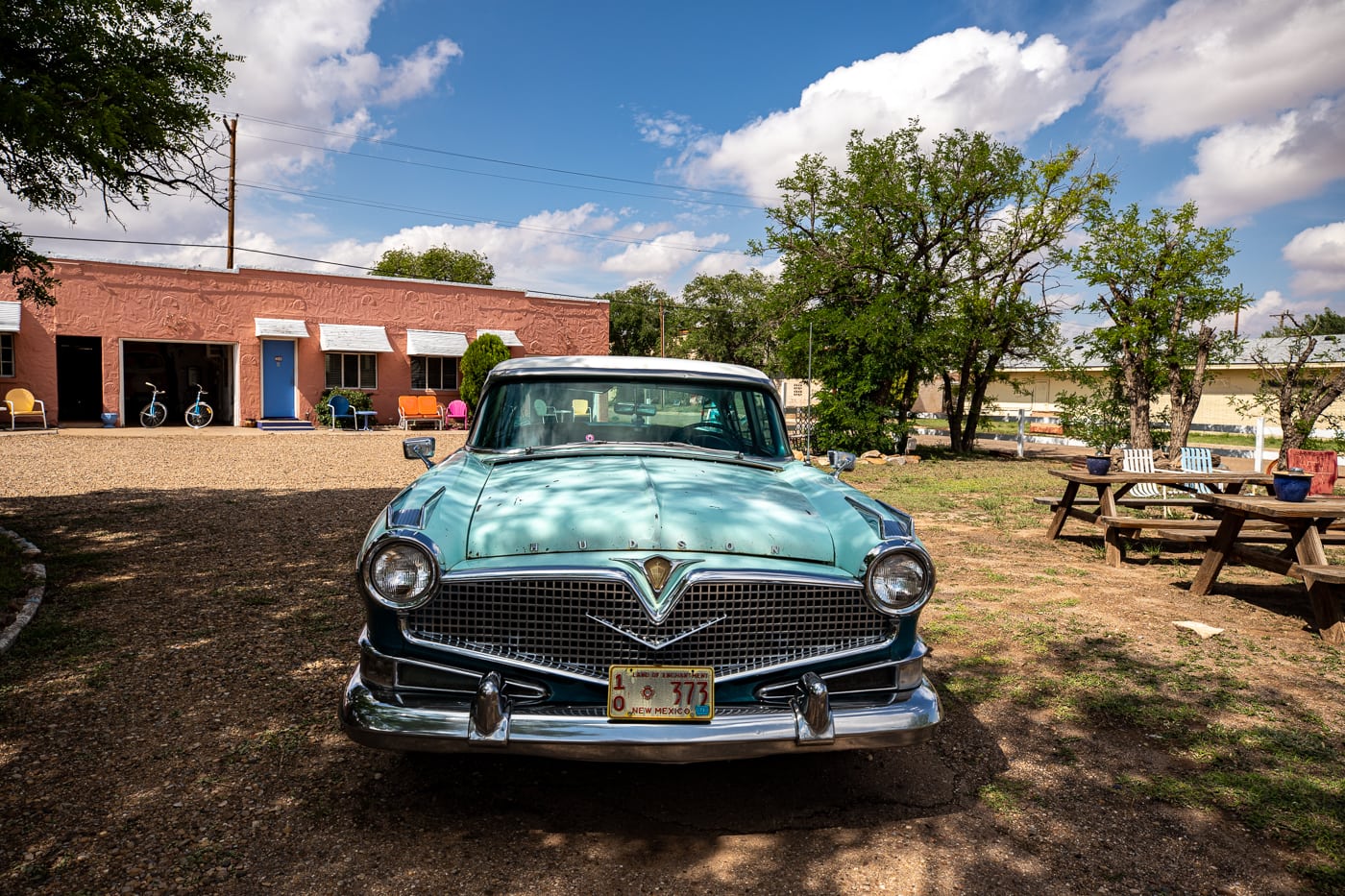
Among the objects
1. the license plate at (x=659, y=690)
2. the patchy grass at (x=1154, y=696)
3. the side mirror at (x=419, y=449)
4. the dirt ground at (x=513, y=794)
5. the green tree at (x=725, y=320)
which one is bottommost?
the dirt ground at (x=513, y=794)

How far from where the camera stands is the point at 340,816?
113 inches

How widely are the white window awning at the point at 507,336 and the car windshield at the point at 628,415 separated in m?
22.2

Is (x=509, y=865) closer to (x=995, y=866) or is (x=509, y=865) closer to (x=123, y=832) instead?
(x=123, y=832)

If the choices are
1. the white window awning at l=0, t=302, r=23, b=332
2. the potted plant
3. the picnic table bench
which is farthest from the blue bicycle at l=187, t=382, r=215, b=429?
the potted plant

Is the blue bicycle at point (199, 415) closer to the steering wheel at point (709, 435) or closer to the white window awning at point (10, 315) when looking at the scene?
the white window awning at point (10, 315)

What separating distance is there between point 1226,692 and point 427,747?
3860 mm

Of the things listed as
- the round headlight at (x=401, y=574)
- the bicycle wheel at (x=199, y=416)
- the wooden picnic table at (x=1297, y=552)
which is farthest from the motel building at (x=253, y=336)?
the round headlight at (x=401, y=574)

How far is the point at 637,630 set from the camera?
8.74 ft

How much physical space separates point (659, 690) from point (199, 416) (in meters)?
23.6

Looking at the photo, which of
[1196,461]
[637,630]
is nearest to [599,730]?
[637,630]

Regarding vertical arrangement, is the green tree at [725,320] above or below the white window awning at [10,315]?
above

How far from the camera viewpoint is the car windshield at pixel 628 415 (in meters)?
4.08

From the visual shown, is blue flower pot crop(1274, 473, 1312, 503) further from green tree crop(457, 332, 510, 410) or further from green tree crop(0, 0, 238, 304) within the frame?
green tree crop(457, 332, 510, 410)

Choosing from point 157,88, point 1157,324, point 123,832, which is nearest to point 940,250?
point 1157,324
